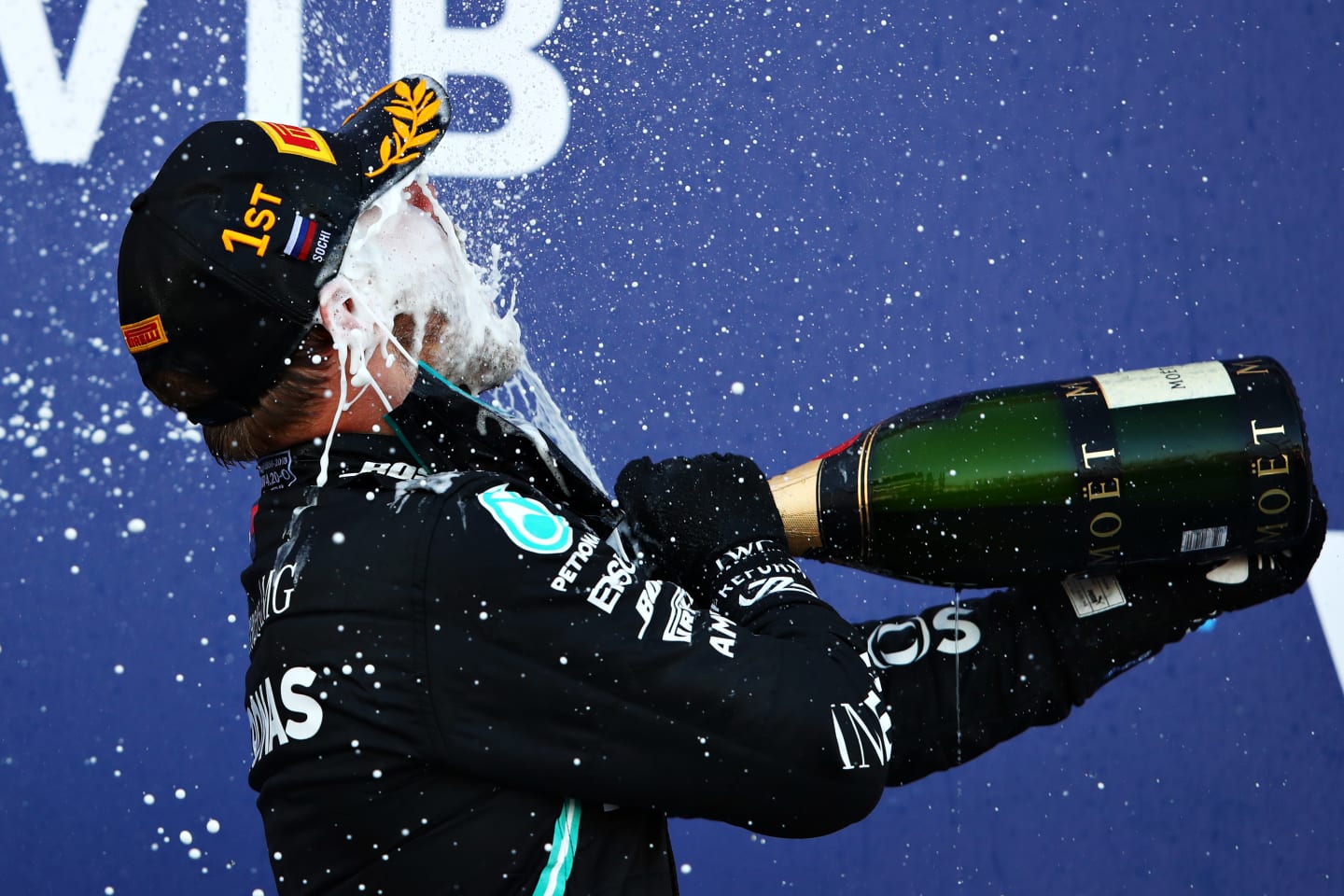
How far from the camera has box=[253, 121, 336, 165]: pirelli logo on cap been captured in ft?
2.72

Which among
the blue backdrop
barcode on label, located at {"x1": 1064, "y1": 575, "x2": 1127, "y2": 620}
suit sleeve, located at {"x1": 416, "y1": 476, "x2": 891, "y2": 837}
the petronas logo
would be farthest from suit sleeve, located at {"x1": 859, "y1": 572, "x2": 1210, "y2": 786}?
the blue backdrop

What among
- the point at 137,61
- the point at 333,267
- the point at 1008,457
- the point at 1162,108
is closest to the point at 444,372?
the point at 333,267

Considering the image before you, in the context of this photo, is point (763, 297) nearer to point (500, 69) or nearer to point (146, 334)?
point (500, 69)

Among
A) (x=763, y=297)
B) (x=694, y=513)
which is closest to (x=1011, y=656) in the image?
(x=694, y=513)

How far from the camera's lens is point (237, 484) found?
1.63 m

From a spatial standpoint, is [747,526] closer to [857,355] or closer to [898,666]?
[898,666]

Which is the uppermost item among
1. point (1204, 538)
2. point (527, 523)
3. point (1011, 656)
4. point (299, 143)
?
point (299, 143)

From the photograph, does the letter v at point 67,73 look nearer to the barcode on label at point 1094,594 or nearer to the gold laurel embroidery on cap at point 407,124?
the gold laurel embroidery on cap at point 407,124

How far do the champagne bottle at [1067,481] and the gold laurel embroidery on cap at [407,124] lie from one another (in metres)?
0.37

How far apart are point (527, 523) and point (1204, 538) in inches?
18.2

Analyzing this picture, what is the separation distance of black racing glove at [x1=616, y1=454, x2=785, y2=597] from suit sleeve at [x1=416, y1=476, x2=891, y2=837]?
0.12 metres

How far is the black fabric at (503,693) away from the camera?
758 millimetres

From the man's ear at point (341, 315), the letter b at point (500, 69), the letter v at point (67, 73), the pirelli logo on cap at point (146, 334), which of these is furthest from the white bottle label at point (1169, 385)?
the letter v at point (67, 73)

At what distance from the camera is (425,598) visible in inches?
30.0
